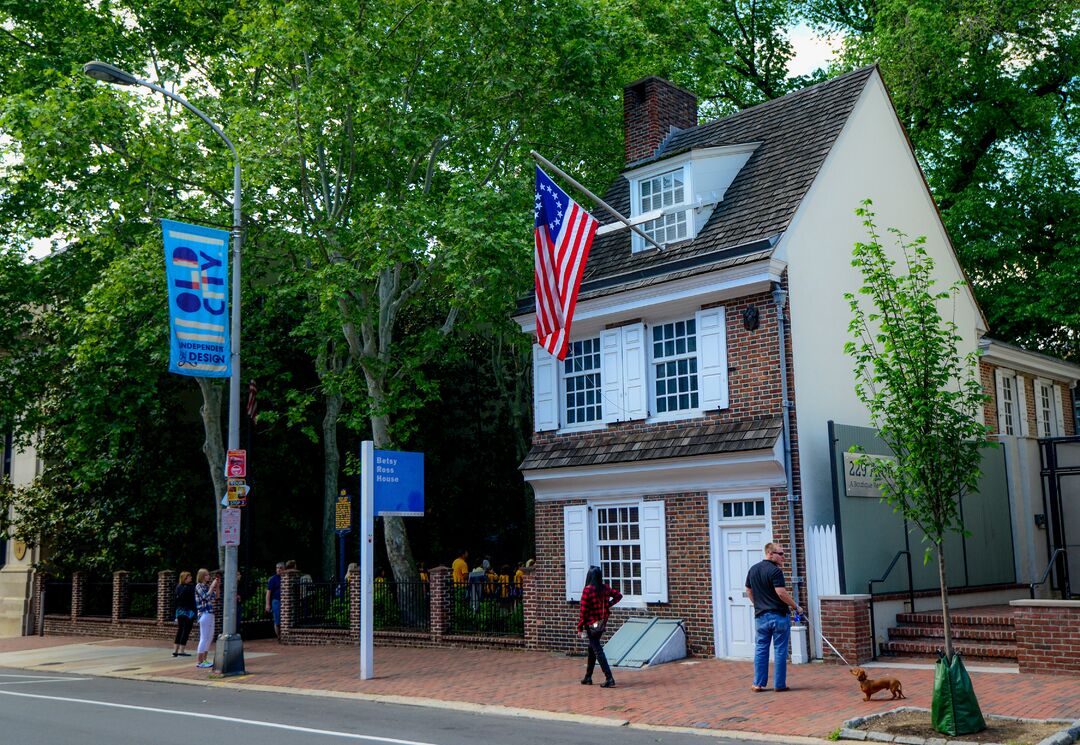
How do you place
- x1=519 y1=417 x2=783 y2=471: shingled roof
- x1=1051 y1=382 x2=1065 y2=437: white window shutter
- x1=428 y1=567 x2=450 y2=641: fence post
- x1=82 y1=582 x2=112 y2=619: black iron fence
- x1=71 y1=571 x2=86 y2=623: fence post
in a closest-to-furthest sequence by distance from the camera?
1. x1=519 y1=417 x2=783 y2=471: shingled roof
2. x1=428 y1=567 x2=450 y2=641: fence post
3. x1=1051 y1=382 x2=1065 y2=437: white window shutter
4. x1=71 y1=571 x2=86 y2=623: fence post
5. x1=82 y1=582 x2=112 y2=619: black iron fence

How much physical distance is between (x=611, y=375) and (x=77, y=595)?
58.6 ft

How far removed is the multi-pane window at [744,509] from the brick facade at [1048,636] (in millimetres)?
4240

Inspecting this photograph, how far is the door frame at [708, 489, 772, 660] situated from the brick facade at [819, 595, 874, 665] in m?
1.57

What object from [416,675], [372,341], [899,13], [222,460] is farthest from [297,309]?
[899,13]

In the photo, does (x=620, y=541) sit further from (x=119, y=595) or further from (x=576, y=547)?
(x=119, y=595)

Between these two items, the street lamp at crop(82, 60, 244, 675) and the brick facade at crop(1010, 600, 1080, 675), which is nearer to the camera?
the brick facade at crop(1010, 600, 1080, 675)

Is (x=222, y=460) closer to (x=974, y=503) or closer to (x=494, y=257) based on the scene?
(x=494, y=257)

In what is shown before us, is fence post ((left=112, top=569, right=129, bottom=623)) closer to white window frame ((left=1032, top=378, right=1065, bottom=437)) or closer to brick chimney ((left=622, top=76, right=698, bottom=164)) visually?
brick chimney ((left=622, top=76, right=698, bottom=164))

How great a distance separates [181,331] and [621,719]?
9551 millimetres

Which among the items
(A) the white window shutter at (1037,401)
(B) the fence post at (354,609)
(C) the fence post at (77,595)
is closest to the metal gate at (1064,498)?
(A) the white window shutter at (1037,401)

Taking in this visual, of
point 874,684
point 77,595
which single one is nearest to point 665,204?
point 874,684

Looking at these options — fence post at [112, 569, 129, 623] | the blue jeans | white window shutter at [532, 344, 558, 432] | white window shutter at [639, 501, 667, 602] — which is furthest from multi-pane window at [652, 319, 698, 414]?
fence post at [112, 569, 129, 623]

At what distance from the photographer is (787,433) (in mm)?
16547

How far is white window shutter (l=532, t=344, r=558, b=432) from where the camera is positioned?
20.4m
